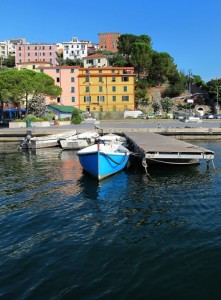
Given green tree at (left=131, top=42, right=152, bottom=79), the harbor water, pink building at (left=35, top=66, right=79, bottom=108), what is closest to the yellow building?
pink building at (left=35, top=66, right=79, bottom=108)

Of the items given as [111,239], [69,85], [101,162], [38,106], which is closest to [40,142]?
[101,162]

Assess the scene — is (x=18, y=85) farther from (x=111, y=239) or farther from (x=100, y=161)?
(x=111, y=239)

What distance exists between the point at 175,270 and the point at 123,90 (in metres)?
78.5

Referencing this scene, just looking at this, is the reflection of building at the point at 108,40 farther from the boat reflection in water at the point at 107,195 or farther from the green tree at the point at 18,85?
the boat reflection in water at the point at 107,195

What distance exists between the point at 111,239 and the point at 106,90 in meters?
76.3

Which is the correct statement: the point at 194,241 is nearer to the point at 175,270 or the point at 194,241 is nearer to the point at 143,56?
the point at 175,270

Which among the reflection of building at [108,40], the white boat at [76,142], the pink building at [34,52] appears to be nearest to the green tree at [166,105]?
the white boat at [76,142]

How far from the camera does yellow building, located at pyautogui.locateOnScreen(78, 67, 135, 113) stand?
84.1 metres

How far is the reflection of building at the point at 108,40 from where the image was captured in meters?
182

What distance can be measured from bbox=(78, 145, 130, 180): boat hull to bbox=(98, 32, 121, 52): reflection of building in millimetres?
169027

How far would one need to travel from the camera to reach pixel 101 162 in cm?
1873

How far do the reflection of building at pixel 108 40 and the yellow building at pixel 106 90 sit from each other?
102 m

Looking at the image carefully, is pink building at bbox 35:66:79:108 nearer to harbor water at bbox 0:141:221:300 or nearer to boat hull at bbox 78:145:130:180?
boat hull at bbox 78:145:130:180

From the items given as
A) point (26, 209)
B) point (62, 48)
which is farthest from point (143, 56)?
point (26, 209)
